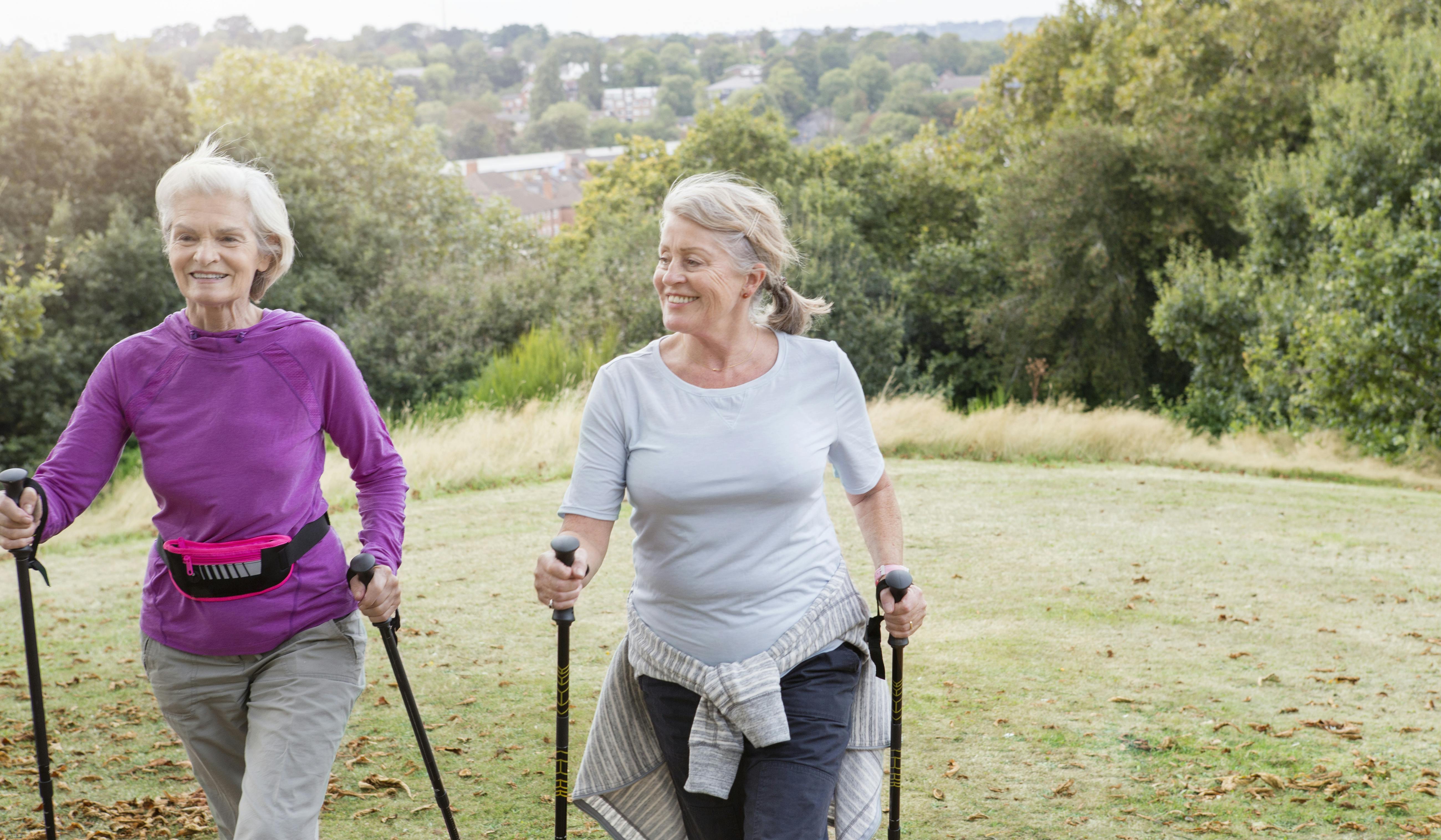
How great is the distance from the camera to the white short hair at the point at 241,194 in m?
2.84

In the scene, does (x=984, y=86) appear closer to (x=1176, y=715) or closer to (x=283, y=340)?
(x=1176, y=715)

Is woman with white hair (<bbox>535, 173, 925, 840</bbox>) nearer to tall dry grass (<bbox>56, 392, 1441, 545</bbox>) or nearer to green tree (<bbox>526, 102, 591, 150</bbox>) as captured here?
tall dry grass (<bbox>56, 392, 1441, 545</bbox>)

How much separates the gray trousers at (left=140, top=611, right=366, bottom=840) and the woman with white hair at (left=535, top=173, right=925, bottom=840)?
0.52m

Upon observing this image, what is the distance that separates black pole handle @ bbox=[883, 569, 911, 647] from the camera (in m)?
2.81

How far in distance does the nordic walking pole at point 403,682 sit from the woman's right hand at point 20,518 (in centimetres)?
68

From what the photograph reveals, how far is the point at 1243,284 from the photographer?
21.1 metres

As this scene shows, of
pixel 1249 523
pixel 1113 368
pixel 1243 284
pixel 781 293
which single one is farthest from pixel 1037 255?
pixel 781 293

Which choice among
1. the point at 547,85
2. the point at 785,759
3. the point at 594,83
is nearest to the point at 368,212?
the point at 785,759

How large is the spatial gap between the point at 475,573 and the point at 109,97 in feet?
64.7

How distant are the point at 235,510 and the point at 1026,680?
4.27m

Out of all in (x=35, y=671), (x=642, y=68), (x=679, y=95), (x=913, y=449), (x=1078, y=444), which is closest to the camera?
(x=35, y=671)

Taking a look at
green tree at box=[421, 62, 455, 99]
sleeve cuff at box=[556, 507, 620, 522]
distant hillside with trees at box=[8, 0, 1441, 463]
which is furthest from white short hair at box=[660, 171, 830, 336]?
green tree at box=[421, 62, 455, 99]

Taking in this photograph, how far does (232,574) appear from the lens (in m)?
2.73

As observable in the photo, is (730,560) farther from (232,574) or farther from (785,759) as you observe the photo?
(232,574)
